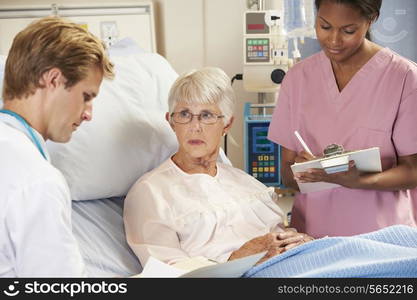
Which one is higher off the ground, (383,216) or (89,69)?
(89,69)

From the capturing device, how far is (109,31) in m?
3.29

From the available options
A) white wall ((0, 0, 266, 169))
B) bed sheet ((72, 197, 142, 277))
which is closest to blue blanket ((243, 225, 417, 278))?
bed sheet ((72, 197, 142, 277))

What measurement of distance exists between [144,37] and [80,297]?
242 centimetres

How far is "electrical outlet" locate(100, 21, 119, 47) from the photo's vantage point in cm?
328

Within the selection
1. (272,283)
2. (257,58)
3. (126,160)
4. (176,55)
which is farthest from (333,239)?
(176,55)

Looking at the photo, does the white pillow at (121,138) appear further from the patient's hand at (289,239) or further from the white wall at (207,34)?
the white wall at (207,34)

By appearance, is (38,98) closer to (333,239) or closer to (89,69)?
(89,69)

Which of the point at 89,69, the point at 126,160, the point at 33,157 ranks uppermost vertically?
the point at 89,69

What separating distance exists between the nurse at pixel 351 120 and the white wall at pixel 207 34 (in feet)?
4.64

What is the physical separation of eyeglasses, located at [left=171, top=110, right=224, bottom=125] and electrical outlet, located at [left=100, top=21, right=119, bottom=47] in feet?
5.26

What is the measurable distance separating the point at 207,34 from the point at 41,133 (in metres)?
2.23

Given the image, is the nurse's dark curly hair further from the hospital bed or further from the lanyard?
the lanyard

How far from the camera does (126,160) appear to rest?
1.89 m

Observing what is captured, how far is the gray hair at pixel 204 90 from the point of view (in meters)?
1.80
